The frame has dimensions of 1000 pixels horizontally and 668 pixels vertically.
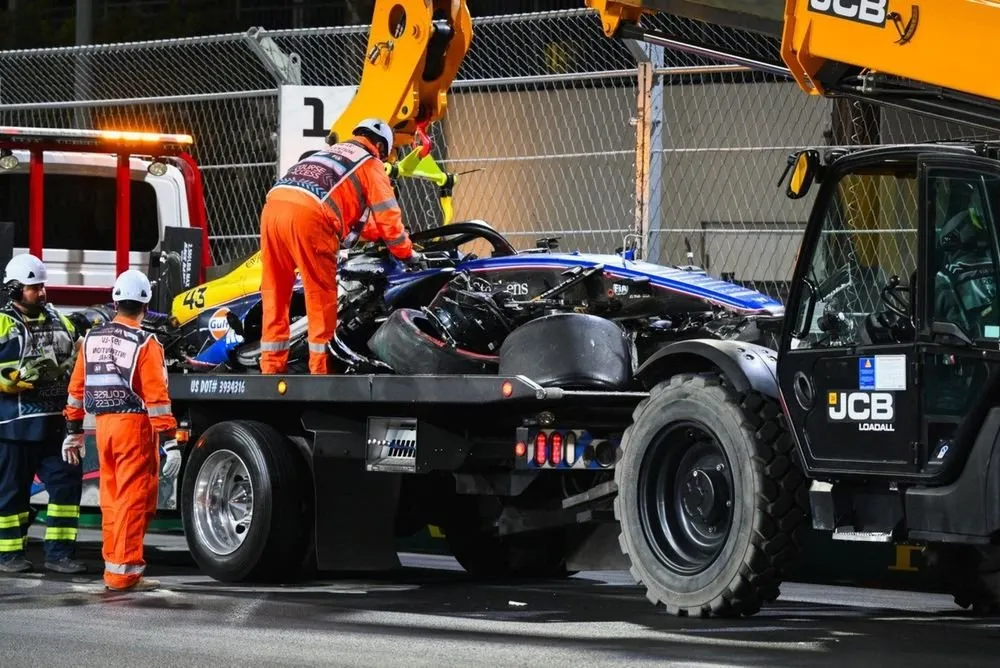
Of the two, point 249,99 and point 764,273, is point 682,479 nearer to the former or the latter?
point 764,273

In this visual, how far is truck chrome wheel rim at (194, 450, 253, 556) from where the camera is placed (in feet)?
36.3

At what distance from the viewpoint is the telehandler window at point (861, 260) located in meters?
8.02

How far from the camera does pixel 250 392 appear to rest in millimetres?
10883

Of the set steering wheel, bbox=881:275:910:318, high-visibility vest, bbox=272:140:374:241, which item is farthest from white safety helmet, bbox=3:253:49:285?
steering wheel, bbox=881:275:910:318

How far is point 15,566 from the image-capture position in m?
11.6

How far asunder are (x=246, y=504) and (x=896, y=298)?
440cm

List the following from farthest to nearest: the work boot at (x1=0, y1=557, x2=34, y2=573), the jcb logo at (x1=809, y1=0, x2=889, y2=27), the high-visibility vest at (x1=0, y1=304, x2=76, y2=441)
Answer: the high-visibility vest at (x1=0, y1=304, x2=76, y2=441) → the work boot at (x1=0, y1=557, x2=34, y2=573) → the jcb logo at (x1=809, y1=0, x2=889, y2=27)

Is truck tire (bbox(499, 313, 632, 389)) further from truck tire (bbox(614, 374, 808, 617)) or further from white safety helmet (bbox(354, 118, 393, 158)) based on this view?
white safety helmet (bbox(354, 118, 393, 158))

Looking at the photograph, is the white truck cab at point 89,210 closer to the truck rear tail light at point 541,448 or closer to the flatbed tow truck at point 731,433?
the flatbed tow truck at point 731,433

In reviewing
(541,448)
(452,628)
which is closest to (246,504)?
(541,448)

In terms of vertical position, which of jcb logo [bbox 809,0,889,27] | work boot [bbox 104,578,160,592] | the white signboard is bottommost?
work boot [bbox 104,578,160,592]

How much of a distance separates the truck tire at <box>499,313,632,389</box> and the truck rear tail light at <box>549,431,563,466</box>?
0.33 metres

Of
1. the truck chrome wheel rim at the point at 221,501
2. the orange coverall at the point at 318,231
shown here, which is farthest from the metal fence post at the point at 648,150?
the truck chrome wheel rim at the point at 221,501

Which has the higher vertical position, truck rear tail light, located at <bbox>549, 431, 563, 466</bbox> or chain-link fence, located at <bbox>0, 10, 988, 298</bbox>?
chain-link fence, located at <bbox>0, 10, 988, 298</bbox>
